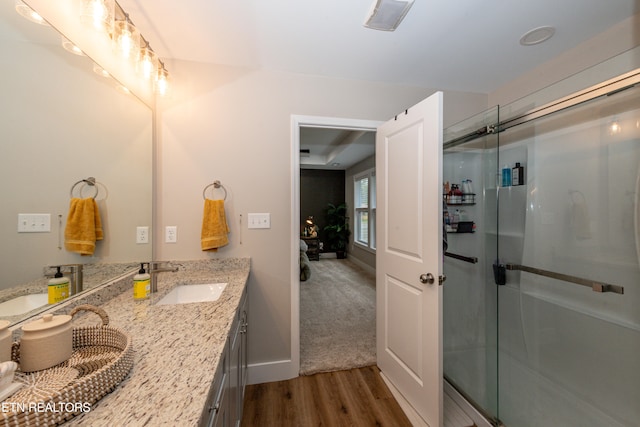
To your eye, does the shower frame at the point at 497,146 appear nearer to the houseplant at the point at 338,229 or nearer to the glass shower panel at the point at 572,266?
the glass shower panel at the point at 572,266

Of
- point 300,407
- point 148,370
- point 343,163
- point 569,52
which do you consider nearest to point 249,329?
point 300,407

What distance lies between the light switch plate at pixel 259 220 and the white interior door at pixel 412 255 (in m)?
0.92

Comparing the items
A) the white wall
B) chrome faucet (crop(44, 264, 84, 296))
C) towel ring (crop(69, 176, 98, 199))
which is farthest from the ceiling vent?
chrome faucet (crop(44, 264, 84, 296))

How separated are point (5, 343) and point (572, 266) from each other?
2659 mm

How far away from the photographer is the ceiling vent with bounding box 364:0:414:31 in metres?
1.27

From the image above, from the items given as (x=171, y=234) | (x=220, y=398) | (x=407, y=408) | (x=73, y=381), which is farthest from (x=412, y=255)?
(x=171, y=234)

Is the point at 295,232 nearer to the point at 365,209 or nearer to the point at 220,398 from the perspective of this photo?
the point at 220,398

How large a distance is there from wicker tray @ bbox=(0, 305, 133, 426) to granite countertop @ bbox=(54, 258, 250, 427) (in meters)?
0.03

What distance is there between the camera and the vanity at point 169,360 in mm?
560

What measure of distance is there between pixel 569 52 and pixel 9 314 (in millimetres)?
3274

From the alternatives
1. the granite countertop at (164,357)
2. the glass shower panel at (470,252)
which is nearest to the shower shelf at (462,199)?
the glass shower panel at (470,252)

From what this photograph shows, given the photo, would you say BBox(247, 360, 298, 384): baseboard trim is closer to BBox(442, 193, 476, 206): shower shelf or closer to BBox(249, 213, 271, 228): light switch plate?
BBox(249, 213, 271, 228): light switch plate

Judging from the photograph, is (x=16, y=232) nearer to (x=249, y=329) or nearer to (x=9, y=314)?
(x=9, y=314)

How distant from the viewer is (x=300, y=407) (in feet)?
5.44
